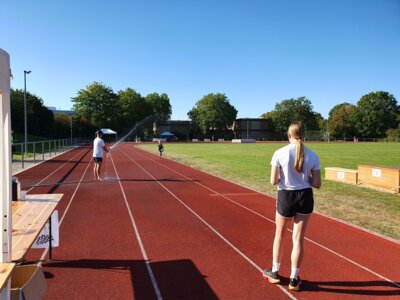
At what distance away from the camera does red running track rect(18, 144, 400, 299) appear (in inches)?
163

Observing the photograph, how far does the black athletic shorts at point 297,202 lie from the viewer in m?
4.02

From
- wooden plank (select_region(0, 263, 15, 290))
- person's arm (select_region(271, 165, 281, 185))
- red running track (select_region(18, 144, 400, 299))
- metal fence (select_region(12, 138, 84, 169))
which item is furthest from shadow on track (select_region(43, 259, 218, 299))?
metal fence (select_region(12, 138, 84, 169))

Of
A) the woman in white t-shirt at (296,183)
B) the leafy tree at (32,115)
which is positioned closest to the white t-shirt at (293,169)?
the woman in white t-shirt at (296,183)

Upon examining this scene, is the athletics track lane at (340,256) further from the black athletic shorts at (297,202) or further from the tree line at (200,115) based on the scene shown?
the tree line at (200,115)

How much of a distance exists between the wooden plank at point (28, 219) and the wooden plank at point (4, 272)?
15.0 inches

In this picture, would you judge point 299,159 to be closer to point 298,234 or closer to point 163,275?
point 298,234

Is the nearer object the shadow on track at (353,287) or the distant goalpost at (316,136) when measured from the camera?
the shadow on track at (353,287)

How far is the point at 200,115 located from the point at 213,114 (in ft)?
13.8

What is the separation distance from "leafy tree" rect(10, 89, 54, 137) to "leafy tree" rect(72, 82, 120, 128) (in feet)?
72.7

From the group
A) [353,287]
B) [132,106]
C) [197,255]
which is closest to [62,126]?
[132,106]

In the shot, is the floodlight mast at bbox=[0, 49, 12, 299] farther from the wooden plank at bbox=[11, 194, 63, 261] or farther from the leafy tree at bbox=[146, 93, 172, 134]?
the leafy tree at bbox=[146, 93, 172, 134]

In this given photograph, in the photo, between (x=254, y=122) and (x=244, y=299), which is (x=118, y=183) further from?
(x=254, y=122)

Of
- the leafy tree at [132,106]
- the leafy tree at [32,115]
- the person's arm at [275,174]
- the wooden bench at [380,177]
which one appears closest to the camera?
the person's arm at [275,174]

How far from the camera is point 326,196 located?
10.7 m
